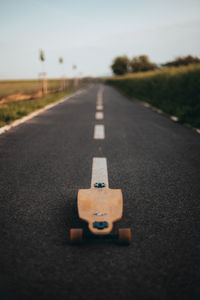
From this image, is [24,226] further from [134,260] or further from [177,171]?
[177,171]

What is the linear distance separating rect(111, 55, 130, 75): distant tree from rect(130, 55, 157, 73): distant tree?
301 centimetres

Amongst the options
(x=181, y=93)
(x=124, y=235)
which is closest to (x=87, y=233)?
(x=124, y=235)

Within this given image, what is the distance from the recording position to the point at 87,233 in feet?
8.53

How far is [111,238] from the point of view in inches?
92.7

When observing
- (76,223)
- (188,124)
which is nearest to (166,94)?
(188,124)

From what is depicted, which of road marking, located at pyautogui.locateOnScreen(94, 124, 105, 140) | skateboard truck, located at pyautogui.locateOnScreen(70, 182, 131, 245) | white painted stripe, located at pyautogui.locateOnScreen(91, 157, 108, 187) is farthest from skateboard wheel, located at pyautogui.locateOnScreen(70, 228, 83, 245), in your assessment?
road marking, located at pyautogui.locateOnScreen(94, 124, 105, 140)

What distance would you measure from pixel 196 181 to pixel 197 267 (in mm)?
2077

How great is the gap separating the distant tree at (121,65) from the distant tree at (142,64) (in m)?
3.01

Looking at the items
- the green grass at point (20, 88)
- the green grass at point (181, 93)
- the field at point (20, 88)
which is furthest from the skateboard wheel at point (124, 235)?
the field at point (20, 88)

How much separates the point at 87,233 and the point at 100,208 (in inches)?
12.4

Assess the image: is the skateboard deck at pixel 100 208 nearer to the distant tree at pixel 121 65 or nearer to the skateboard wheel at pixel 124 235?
the skateboard wheel at pixel 124 235

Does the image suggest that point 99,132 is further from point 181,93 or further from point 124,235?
point 181,93

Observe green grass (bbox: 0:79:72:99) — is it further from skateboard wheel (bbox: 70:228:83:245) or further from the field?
skateboard wheel (bbox: 70:228:83:245)

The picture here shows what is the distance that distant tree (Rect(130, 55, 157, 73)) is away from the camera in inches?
4456
